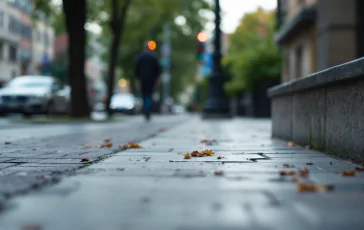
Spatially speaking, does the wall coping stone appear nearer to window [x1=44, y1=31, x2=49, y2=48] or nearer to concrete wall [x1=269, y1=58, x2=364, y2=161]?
concrete wall [x1=269, y1=58, x2=364, y2=161]

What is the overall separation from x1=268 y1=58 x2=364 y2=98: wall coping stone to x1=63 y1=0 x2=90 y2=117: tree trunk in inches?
380

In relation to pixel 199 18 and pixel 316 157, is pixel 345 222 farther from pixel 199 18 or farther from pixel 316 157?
pixel 199 18

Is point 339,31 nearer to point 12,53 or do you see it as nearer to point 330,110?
point 330,110

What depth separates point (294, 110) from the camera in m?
6.01

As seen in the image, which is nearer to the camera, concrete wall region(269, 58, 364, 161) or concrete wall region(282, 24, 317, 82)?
concrete wall region(269, 58, 364, 161)

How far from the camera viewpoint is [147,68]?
47.9ft

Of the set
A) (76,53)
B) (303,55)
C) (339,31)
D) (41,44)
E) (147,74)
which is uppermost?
(41,44)

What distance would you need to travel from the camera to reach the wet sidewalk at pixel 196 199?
76.3 inches

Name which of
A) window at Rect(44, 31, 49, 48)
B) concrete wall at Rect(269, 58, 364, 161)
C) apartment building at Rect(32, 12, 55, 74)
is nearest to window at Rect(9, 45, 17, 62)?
apartment building at Rect(32, 12, 55, 74)

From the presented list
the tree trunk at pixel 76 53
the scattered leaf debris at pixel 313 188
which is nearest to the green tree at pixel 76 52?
the tree trunk at pixel 76 53

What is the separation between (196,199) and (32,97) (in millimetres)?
16159

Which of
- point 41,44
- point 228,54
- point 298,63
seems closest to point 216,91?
point 298,63

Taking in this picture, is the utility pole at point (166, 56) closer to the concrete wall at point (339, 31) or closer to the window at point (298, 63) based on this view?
the window at point (298, 63)

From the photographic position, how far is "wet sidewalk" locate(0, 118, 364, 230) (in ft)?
6.36
